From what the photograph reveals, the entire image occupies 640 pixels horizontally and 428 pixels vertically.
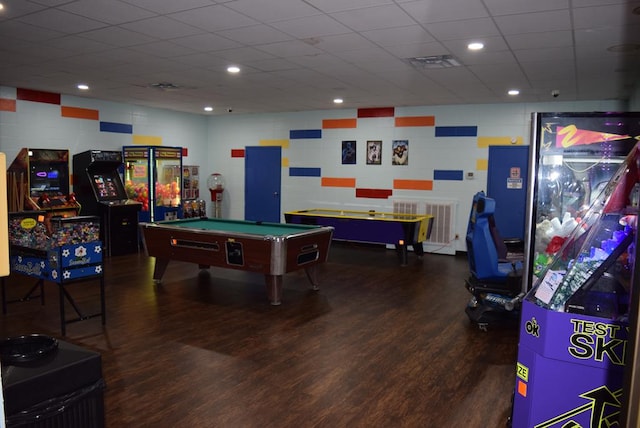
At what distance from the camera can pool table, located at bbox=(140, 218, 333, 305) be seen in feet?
16.5

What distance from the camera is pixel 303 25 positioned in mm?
4020

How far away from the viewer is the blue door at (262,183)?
34.1 feet

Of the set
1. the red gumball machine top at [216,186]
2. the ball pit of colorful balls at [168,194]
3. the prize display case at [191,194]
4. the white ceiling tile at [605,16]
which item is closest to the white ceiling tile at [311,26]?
the white ceiling tile at [605,16]

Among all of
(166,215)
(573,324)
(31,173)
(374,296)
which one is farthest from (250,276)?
(573,324)

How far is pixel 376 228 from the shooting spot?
7.28 meters

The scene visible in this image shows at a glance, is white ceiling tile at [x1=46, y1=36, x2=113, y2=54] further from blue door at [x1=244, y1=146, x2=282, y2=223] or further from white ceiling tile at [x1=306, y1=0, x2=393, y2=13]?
blue door at [x1=244, y1=146, x2=282, y2=223]

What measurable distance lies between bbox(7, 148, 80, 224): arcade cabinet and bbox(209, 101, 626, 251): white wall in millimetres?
3712

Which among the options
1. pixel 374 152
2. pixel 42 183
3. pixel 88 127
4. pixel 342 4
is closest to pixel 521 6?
pixel 342 4

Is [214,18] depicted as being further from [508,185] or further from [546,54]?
[508,185]

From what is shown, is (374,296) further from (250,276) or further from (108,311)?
(108,311)

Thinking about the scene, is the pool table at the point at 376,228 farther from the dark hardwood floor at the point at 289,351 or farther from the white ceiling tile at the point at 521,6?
the white ceiling tile at the point at 521,6

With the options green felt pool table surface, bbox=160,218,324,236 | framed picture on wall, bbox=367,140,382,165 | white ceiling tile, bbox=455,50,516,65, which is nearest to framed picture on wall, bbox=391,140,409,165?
A: framed picture on wall, bbox=367,140,382,165

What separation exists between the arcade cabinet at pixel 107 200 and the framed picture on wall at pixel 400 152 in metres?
4.53

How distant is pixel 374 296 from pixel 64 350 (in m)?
4.45
